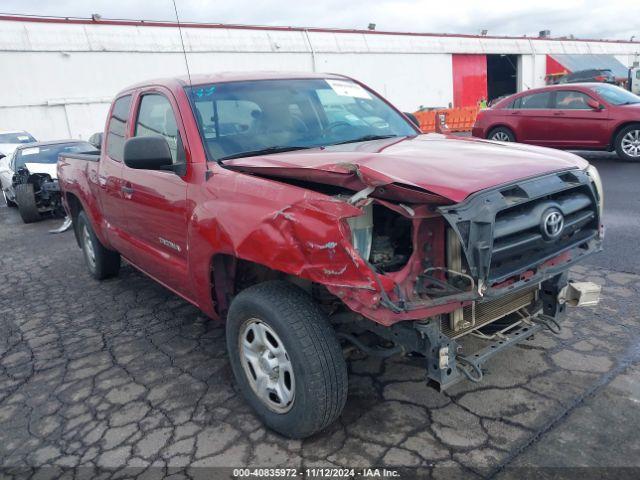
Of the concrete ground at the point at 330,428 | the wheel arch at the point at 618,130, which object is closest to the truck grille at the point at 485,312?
the concrete ground at the point at 330,428

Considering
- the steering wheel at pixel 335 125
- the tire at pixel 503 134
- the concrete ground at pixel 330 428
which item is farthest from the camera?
the tire at pixel 503 134

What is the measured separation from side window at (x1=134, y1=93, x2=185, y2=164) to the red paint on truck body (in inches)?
3.3

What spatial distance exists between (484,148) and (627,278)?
94.8 inches

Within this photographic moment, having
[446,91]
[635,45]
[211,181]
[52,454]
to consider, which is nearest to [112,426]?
[52,454]

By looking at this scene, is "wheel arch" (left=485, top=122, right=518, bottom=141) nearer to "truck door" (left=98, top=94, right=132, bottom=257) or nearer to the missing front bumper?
"truck door" (left=98, top=94, right=132, bottom=257)

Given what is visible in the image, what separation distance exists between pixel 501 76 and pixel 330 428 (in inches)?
1655

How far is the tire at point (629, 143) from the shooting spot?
9914mm

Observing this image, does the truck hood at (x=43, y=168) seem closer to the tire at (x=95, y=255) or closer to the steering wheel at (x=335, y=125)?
the tire at (x=95, y=255)

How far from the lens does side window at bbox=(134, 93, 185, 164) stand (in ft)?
11.2

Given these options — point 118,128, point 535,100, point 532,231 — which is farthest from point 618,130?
point 118,128

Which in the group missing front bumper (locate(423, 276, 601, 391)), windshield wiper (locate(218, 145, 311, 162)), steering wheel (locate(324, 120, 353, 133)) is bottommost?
missing front bumper (locate(423, 276, 601, 391))

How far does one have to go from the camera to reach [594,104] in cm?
1014

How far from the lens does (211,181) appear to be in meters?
2.96

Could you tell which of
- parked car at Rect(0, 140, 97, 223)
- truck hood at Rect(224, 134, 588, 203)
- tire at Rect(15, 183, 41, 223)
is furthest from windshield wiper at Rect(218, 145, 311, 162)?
tire at Rect(15, 183, 41, 223)
